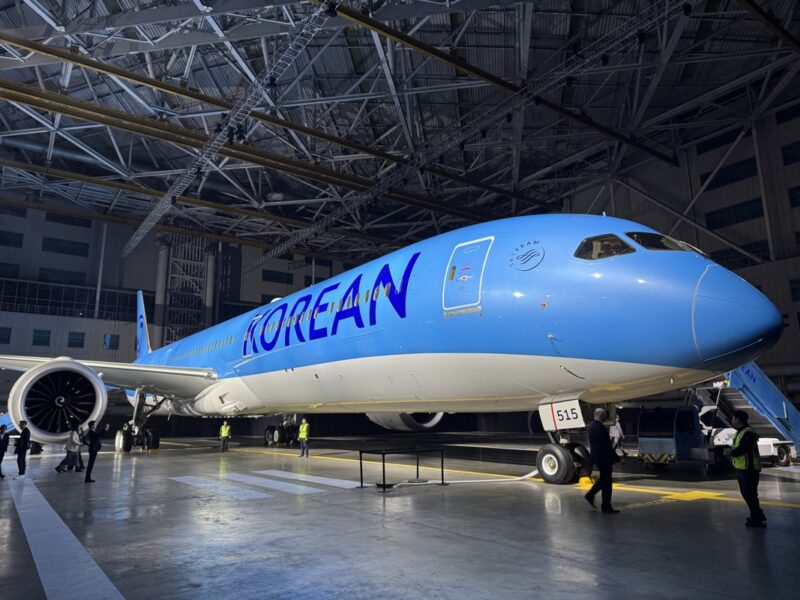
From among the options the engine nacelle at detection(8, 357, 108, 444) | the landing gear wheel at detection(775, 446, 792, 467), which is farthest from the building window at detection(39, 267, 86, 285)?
the landing gear wheel at detection(775, 446, 792, 467)

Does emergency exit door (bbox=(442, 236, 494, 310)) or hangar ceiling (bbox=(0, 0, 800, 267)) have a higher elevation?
hangar ceiling (bbox=(0, 0, 800, 267))

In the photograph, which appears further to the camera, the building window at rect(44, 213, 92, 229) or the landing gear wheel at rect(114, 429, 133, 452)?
the building window at rect(44, 213, 92, 229)

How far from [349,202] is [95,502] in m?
26.0

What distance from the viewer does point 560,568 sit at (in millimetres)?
4168

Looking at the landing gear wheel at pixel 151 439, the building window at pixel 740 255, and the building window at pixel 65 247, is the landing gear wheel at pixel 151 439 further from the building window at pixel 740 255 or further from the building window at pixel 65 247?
the building window at pixel 740 255

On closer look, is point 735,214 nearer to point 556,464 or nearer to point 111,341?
point 556,464

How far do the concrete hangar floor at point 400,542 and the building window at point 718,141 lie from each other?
23.9 m

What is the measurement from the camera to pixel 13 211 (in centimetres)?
3591

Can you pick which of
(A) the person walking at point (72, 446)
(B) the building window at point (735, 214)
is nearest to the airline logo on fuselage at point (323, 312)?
(A) the person walking at point (72, 446)

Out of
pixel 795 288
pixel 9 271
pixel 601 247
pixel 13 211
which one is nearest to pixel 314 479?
pixel 601 247

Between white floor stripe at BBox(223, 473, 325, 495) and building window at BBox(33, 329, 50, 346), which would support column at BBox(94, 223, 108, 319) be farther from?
white floor stripe at BBox(223, 473, 325, 495)

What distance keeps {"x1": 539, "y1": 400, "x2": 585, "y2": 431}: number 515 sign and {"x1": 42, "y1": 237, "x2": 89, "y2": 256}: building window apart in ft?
128

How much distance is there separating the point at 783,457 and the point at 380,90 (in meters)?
20.5

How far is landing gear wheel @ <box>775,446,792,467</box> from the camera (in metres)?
11.3
